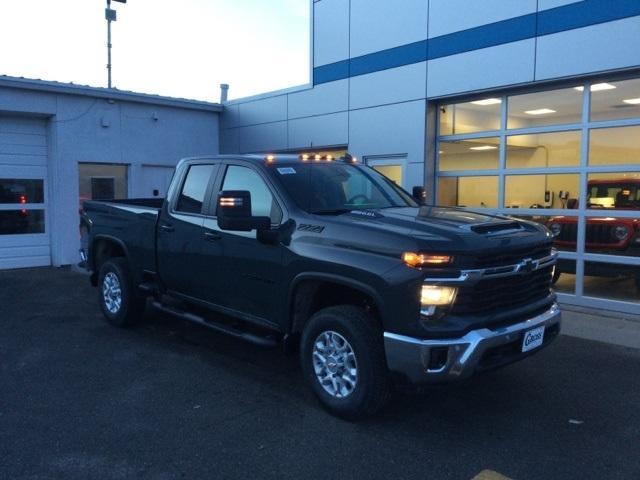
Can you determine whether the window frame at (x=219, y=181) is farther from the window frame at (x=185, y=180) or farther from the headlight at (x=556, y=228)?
the headlight at (x=556, y=228)

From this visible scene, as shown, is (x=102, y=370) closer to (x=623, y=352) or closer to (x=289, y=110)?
(x=623, y=352)

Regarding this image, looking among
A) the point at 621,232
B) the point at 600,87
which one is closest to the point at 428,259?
the point at 621,232

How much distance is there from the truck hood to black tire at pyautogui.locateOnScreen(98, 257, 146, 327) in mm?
3293

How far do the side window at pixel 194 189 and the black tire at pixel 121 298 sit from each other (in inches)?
52.9

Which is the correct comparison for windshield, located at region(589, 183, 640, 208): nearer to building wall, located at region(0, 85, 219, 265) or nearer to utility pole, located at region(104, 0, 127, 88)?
building wall, located at region(0, 85, 219, 265)

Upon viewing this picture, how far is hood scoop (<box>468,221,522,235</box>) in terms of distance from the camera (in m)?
Result: 4.34

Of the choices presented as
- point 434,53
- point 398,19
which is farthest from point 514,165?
point 398,19

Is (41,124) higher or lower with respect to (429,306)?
higher

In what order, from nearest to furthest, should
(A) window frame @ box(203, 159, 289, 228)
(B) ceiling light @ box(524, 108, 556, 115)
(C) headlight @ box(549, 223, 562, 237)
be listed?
(A) window frame @ box(203, 159, 289, 228) < (C) headlight @ box(549, 223, 562, 237) < (B) ceiling light @ box(524, 108, 556, 115)

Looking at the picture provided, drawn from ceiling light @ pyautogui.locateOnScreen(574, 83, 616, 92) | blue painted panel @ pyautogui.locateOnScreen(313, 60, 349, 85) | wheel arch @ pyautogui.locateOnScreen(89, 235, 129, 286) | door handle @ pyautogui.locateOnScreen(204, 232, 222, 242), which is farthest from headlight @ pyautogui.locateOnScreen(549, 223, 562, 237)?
wheel arch @ pyautogui.locateOnScreen(89, 235, 129, 286)

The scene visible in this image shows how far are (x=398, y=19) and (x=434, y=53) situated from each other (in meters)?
1.10

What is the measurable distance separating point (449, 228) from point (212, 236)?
2.35 metres

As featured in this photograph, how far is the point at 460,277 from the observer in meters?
3.96

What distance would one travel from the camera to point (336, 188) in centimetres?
539
